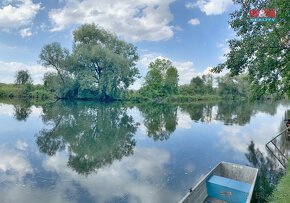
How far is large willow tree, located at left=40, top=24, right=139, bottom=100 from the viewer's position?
4350cm

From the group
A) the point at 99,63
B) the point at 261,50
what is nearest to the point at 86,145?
the point at 261,50

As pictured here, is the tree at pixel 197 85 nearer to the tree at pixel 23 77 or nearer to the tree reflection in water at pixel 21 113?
the tree at pixel 23 77

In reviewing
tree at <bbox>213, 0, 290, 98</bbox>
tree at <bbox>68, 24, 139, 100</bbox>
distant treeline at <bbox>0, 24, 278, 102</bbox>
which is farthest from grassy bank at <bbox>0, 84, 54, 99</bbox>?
tree at <bbox>213, 0, 290, 98</bbox>

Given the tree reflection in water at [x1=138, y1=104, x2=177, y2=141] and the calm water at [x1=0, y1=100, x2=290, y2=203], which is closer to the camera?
the calm water at [x1=0, y1=100, x2=290, y2=203]

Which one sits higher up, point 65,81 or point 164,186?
point 65,81

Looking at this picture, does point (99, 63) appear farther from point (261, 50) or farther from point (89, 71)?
point (261, 50)

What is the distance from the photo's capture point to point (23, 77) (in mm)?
62969

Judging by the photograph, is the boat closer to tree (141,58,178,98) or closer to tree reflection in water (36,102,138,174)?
tree reflection in water (36,102,138,174)

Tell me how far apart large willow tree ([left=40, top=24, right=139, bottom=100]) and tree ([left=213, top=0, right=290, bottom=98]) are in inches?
1331

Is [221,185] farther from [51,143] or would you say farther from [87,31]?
[87,31]

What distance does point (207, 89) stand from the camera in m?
92.2

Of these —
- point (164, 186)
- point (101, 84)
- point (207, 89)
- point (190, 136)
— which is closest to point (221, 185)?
point (164, 186)

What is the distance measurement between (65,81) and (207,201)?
160 feet

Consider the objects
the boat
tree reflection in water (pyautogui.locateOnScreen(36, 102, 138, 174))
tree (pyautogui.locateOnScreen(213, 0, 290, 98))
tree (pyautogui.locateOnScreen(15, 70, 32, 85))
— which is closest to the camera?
the boat
